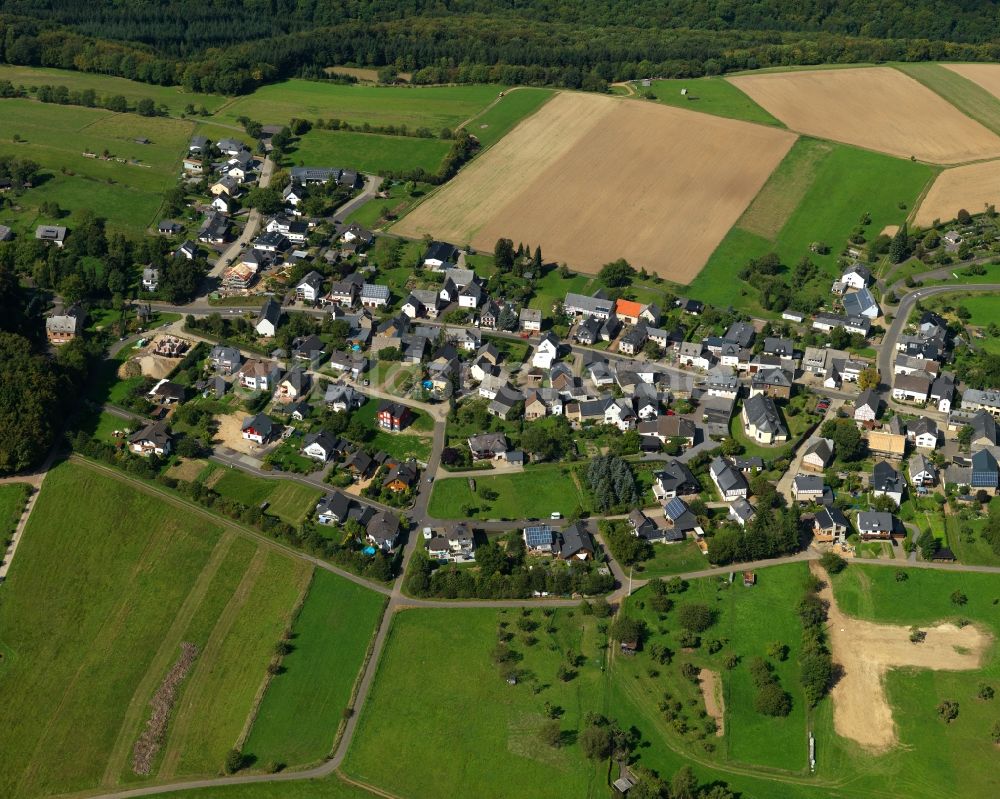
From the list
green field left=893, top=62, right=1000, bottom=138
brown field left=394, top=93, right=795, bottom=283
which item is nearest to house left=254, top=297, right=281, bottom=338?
brown field left=394, top=93, right=795, bottom=283

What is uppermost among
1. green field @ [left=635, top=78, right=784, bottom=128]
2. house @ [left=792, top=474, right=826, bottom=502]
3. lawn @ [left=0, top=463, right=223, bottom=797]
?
green field @ [left=635, top=78, right=784, bottom=128]

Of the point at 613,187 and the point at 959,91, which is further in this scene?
the point at 959,91

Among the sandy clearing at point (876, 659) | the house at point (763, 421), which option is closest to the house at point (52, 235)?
the house at point (763, 421)

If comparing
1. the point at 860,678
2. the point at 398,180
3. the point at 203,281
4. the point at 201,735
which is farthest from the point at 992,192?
the point at 201,735

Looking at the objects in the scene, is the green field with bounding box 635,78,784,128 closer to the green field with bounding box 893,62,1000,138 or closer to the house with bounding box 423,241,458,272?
the green field with bounding box 893,62,1000,138

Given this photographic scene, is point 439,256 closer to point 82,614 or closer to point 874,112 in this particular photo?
point 82,614

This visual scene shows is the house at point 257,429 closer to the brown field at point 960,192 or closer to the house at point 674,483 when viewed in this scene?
the house at point 674,483

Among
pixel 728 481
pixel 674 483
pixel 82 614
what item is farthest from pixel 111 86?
pixel 728 481
